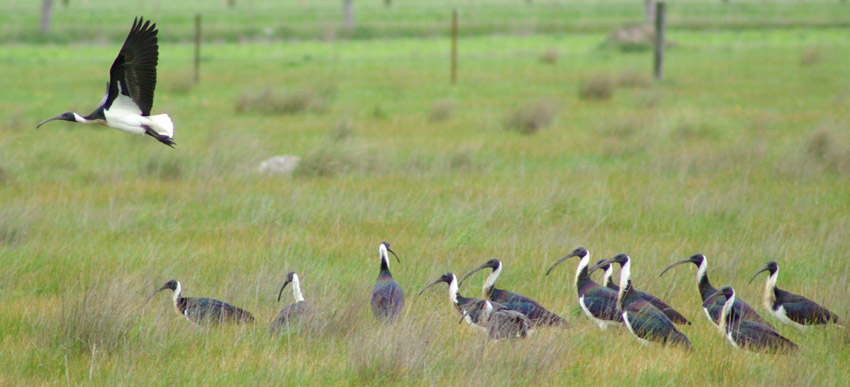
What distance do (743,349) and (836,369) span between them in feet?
1.44

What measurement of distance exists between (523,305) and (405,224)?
2.84 m

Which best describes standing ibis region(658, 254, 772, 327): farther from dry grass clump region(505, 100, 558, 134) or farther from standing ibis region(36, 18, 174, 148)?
dry grass clump region(505, 100, 558, 134)

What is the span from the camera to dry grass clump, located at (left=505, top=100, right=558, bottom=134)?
1480 centimetres

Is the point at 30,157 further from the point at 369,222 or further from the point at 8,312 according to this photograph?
the point at 8,312

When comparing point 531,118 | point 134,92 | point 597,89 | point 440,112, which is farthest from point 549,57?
point 134,92

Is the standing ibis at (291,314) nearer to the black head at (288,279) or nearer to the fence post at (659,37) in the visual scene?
the black head at (288,279)

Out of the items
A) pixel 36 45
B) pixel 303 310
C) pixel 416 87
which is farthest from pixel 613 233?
pixel 36 45

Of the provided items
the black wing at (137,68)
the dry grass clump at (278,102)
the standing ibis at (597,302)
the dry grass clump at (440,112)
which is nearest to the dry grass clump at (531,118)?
the dry grass clump at (440,112)

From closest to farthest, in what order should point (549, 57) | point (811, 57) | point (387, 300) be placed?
point (387, 300) → point (811, 57) → point (549, 57)

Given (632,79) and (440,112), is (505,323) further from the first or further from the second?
(632,79)

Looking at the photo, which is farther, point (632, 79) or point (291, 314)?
point (632, 79)

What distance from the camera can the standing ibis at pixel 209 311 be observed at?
5371mm

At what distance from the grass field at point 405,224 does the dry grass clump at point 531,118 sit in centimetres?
5

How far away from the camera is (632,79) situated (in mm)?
21250
